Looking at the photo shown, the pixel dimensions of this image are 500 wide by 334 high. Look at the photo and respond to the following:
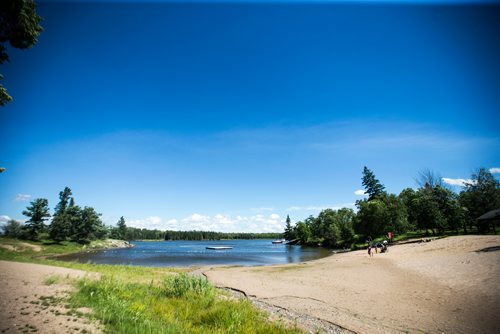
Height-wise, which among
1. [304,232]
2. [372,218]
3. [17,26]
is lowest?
[304,232]

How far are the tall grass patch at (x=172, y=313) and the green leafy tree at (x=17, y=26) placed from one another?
1115cm

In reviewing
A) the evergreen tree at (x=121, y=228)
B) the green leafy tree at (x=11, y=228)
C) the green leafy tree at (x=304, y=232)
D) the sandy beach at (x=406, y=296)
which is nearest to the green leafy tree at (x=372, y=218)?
the sandy beach at (x=406, y=296)

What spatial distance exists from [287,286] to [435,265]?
1578 cm

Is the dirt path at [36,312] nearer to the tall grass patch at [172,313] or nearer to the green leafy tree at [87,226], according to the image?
the tall grass patch at [172,313]

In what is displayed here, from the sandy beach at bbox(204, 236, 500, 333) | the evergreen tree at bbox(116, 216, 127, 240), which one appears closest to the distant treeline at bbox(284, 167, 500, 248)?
the sandy beach at bbox(204, 236, 500, 333)

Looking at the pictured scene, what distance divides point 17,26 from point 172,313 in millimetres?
15955

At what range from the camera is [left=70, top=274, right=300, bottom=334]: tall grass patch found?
27.3ft

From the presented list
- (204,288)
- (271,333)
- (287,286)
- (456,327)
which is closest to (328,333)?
(271,333)

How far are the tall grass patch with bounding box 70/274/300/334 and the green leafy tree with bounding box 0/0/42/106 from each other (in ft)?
36.6

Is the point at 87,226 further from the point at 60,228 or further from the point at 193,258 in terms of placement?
the point at 193,258

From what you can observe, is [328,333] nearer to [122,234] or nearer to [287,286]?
[287,286]

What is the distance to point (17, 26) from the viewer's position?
11977 millimetres

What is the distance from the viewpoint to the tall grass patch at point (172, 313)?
833cm

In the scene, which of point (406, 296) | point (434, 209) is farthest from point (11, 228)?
point (434, 209)
